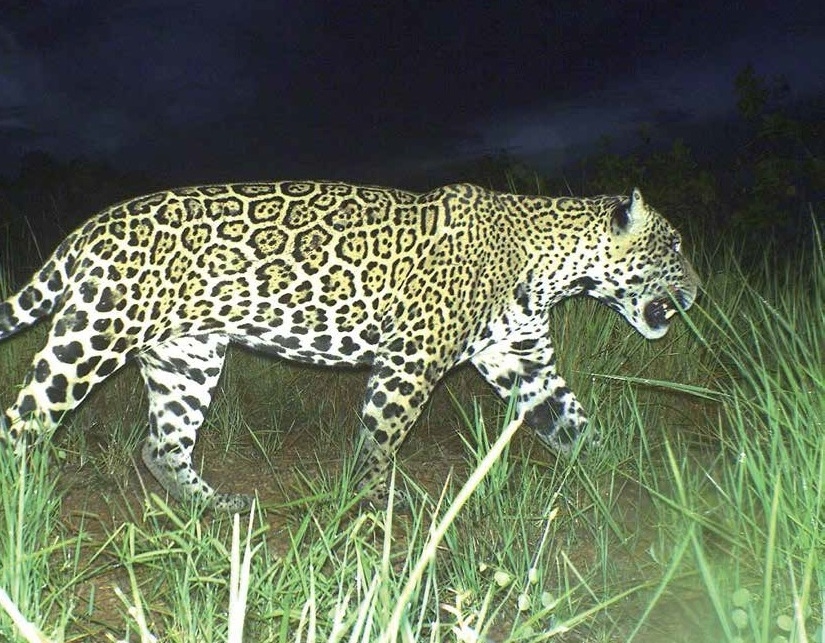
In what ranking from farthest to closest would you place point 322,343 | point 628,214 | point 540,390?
1. point 540,390
2. point 628,214
3. point 322,343

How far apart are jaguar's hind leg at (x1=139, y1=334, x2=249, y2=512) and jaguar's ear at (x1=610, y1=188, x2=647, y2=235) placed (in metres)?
2.06

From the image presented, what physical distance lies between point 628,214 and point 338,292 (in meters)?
1.52

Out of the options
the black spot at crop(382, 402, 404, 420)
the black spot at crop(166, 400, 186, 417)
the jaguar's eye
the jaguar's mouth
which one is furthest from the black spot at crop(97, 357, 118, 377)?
the jaguar's eye

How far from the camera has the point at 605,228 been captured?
5.05 m

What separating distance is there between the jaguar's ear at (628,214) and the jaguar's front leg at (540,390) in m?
0.67

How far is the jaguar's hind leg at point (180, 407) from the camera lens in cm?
500

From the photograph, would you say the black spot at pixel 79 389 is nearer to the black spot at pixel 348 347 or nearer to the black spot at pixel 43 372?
the black spot at pixel 43 372

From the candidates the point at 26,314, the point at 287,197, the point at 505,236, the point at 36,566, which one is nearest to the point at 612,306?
the point at 505,236

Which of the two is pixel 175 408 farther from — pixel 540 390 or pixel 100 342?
pixel 540 390

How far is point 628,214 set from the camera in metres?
4.98

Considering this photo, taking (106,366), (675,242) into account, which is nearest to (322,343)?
(106,366)

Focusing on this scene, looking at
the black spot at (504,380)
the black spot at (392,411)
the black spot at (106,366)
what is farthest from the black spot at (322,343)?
the black spot at (504,380)

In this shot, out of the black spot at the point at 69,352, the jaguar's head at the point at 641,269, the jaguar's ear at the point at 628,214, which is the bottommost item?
the black spot at the point at 69,352

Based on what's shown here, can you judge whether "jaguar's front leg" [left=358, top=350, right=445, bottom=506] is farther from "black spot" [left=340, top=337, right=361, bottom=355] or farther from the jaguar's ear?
the jaguar's ear
